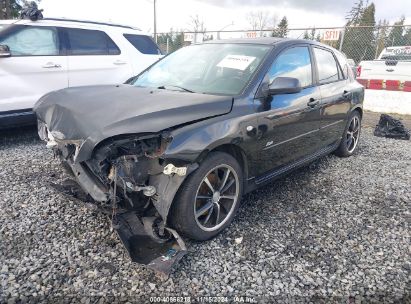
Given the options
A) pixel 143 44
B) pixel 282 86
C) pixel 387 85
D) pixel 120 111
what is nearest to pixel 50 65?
pixel 143 44

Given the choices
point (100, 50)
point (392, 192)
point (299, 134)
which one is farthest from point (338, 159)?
point (100, 50)

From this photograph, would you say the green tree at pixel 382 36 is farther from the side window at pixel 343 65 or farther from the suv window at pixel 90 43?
the suv window at pixel 90 43

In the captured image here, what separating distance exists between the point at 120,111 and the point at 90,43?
3.79 meters

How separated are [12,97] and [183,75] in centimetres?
298

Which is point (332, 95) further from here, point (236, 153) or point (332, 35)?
point (332, 35)

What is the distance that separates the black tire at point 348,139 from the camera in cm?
518

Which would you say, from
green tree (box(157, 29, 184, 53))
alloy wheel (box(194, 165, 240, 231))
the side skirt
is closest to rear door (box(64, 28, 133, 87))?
the side skirt

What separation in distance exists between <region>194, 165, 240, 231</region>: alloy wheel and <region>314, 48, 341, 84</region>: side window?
204cm

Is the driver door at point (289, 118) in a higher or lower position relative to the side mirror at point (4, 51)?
lower

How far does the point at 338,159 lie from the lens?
530cm

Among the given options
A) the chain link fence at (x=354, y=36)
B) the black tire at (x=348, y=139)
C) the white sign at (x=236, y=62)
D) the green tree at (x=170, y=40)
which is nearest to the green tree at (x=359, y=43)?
the chain link fence at (x=354, y=36)

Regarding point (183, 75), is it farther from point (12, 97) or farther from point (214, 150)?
point (12, 97)

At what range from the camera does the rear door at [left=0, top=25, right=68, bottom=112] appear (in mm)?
4934

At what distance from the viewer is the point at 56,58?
213 inches
